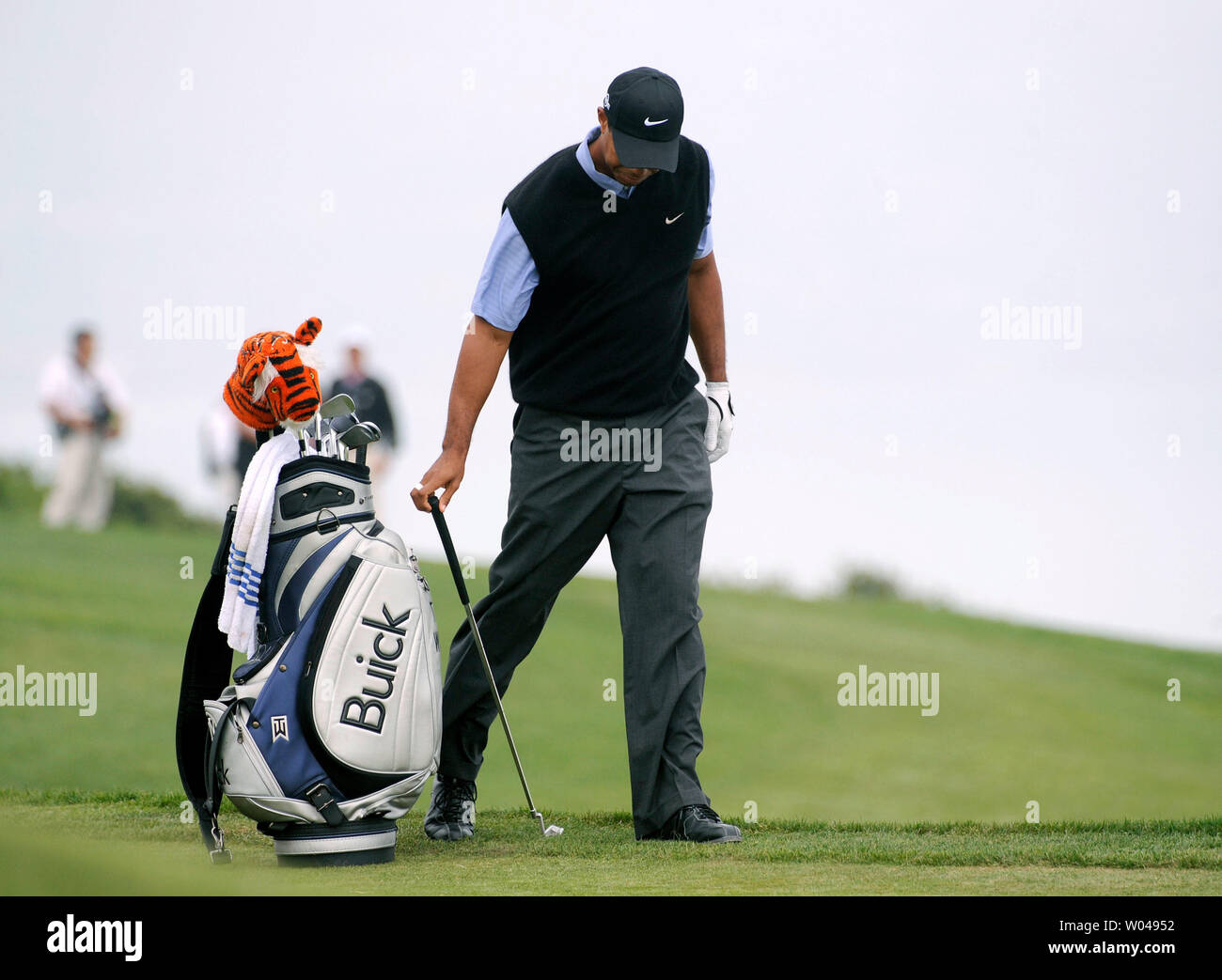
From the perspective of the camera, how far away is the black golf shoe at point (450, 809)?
4.21 m

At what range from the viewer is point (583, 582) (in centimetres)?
1558

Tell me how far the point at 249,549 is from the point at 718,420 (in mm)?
1564

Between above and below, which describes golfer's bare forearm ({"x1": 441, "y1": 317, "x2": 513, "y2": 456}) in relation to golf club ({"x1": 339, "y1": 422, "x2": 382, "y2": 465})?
above

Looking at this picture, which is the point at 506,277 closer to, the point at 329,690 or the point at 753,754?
the point at 329,690

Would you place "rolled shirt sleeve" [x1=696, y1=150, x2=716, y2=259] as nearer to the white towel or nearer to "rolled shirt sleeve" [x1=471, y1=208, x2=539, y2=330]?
"rolled shirt sleeve" [x1=471, y1=208, x2=539, y2=330]

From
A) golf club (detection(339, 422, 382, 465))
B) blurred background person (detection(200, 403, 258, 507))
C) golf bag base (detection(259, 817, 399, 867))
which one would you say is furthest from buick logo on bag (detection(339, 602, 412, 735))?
blurred background person (detection(200, 403, 258, 507))

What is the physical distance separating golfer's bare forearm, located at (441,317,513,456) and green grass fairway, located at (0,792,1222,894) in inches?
43.3

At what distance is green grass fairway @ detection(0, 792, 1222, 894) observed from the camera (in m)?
3.22

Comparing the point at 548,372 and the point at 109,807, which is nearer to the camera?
the point at 548,372
